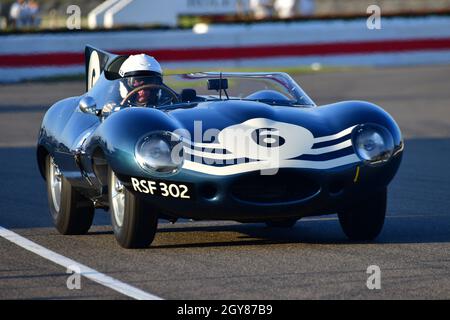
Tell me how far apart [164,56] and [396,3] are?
83.3ft

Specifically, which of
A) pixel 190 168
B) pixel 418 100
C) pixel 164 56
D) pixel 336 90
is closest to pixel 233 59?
pixel 164 56

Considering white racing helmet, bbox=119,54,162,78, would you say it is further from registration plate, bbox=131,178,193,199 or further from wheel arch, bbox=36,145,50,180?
registration plate, bbox=131,178,193,199

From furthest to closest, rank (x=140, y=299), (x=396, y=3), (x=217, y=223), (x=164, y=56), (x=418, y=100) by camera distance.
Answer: (x=396, y=3)
(x=164, y=56)
(x=418, y=100)
(x=217, y=223)
(x=140, y=299)

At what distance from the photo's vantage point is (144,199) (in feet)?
27.4

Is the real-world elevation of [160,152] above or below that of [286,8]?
above

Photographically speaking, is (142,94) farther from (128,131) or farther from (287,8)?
(287,8)

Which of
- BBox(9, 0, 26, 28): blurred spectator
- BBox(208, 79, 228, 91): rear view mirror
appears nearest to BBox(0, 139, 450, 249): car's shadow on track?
BBox(208, 79, 228, 91): rear view mirror

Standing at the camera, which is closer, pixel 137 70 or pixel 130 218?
pixel 130 218

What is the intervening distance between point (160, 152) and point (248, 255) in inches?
33.9

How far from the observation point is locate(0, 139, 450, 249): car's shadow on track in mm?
9156

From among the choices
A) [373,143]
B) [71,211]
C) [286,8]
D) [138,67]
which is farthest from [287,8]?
[373,143]

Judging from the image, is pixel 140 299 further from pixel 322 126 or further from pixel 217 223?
pixel 217 223

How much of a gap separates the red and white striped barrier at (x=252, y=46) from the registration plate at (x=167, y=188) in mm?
20715

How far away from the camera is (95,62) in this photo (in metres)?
10.7
